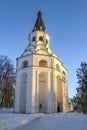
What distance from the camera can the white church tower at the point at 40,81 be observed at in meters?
33.5

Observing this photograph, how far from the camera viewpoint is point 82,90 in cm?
2911

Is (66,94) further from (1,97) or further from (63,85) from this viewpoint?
(1,97)

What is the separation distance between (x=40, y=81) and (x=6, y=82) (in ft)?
18.7

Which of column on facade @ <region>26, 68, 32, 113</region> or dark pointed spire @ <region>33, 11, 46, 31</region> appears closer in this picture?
column on facade @ <region>26, 68, 32, 113</region>

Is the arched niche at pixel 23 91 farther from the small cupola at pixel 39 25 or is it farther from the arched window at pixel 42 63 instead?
the small cupola at pixel 39 25

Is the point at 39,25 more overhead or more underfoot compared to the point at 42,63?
more overhead

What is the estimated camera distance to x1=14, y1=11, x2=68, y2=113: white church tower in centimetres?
3347

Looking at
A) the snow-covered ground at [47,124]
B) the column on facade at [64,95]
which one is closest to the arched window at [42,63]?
the column on facade at [64,95]

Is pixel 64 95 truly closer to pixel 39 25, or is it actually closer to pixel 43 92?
pixel 43 92

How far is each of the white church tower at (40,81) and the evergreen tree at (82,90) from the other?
5321mm

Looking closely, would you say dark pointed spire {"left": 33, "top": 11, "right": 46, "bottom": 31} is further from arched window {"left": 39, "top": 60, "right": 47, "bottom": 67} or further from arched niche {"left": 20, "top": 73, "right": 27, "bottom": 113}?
arched niche {"left": 20, "top": 73, "right": 27, "bottom": 113}

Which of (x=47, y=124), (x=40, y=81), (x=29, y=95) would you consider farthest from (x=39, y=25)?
(x=47, y=124)

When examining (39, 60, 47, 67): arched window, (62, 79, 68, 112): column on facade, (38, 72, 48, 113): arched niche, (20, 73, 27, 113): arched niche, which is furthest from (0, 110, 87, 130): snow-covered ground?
(39, 60, 47, 67): arched window

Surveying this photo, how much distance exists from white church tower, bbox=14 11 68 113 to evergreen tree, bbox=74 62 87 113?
5.32 metres
